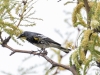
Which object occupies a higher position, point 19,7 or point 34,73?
point 19,7

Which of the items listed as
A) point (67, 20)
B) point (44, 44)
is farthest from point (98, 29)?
point (44, 44)

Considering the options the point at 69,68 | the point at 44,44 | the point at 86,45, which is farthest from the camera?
the point at 44,44

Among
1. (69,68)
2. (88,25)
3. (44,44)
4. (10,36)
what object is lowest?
(44,44)

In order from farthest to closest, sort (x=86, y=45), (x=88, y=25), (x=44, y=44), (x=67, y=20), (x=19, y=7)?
(x=44, y=44) < (x=67, y=20) < (x=19, y=7) < (x=88, y=25) < (x=86, y=45)

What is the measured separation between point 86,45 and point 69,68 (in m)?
0.25

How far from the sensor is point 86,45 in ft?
4.00

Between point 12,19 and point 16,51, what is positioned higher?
point 12,19

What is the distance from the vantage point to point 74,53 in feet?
4.06

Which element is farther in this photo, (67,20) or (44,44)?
(44,44)

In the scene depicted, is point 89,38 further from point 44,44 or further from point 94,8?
point 44,44

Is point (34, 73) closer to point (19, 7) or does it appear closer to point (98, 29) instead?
point (19, 7)

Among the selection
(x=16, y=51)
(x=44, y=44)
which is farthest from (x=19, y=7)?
(x=44, y=44)

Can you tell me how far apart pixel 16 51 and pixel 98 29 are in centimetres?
56

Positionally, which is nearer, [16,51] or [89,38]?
[89,38]
